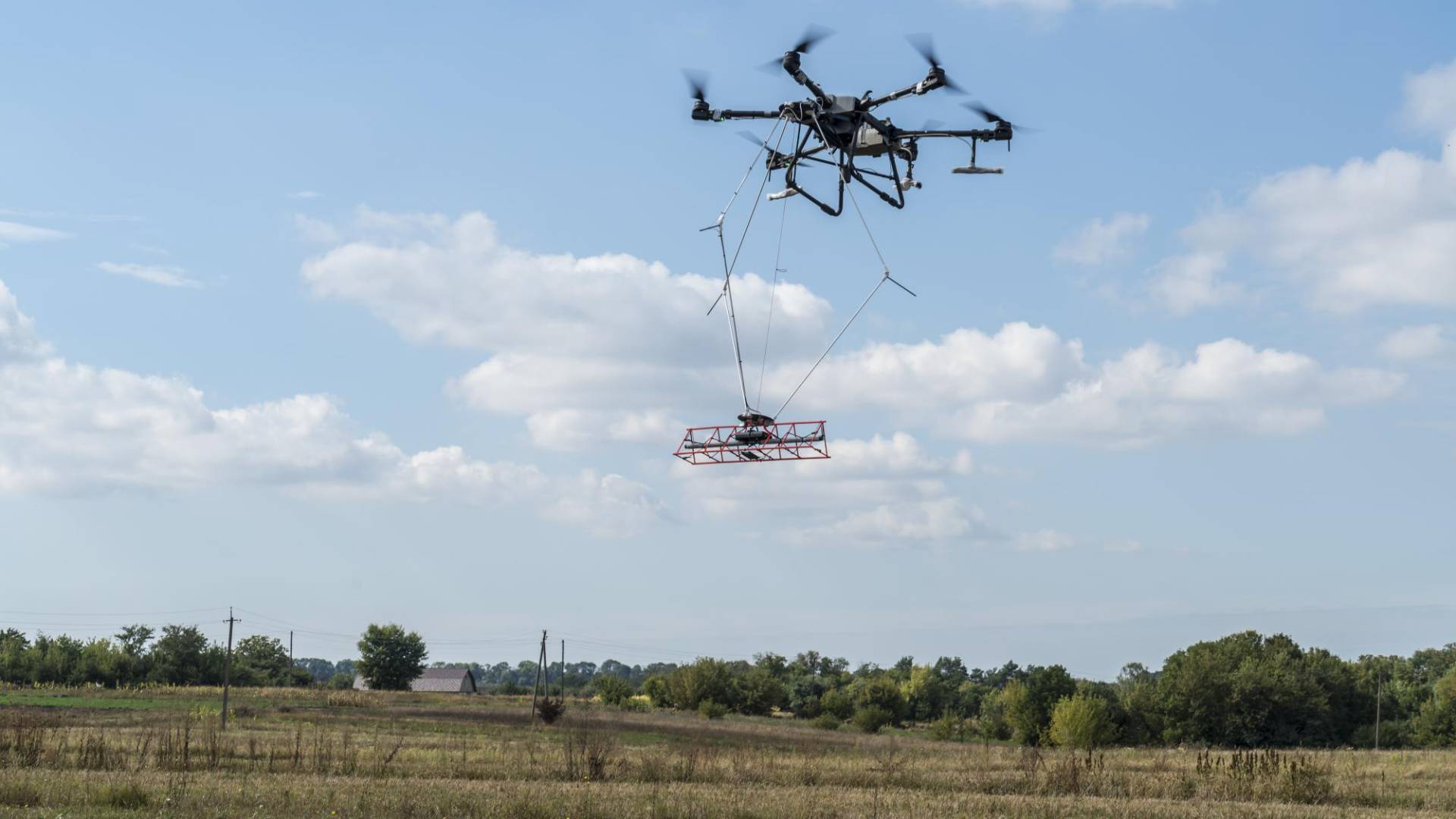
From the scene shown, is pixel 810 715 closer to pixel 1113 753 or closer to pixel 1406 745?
pixel 1406 745

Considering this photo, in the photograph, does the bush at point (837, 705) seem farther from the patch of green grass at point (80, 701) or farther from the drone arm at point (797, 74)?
the drone arm at point (797, 74)

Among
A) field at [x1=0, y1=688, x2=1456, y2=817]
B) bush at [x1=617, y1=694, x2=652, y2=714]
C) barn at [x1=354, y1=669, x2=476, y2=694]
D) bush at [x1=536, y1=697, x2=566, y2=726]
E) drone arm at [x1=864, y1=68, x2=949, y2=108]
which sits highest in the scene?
drone arm at [x1=864, y1=68, x2=949, y2=108]

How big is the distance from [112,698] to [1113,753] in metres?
63.4

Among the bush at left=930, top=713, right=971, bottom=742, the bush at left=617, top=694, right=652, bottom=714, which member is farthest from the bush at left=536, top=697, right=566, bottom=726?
the bush at left=617, top=694, right=652, bottom=714

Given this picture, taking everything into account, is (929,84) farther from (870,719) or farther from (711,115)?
(870,719)

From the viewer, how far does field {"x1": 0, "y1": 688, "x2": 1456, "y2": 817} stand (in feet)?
76.8

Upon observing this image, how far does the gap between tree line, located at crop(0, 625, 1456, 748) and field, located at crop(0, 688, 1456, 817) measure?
2816cm

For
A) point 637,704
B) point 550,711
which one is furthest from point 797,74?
point 637,704

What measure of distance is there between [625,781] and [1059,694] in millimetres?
56322

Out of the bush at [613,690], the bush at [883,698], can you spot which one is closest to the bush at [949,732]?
the bush at [883,698]

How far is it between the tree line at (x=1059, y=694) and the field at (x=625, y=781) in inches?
1109

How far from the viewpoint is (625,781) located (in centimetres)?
3092

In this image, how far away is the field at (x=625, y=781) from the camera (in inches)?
922

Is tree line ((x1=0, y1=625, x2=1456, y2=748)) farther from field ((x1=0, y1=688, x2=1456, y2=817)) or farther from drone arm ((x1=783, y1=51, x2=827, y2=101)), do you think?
drone arm ((x1=783, y1=51, x2=827, y2=101))
